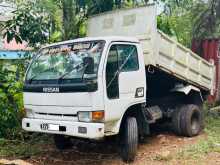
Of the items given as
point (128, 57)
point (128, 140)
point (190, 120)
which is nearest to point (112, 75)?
point (128, 57)

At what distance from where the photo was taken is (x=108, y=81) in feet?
21.4

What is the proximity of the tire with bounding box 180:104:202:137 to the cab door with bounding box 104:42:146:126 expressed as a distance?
68.6 inches

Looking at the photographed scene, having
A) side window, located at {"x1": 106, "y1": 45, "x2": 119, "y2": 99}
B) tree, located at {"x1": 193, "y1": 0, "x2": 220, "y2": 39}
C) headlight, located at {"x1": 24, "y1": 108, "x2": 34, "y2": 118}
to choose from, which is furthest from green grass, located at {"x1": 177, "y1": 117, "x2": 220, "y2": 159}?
tree, located at {"x1": 193, "y1": 0, "x2": 220, "y2": 39}

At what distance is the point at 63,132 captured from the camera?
659 centimetres

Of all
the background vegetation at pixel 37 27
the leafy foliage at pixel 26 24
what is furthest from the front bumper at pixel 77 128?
the leafy foliage at pixel 26 24

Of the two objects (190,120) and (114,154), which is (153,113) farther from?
(114,154)

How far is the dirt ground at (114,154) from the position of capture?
7.14 meters

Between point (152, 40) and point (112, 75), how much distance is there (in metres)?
1.40

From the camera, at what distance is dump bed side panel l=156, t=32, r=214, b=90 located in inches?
312

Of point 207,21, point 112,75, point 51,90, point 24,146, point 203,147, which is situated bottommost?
point 24,146

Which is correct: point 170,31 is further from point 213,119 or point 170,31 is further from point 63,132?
point 63,132

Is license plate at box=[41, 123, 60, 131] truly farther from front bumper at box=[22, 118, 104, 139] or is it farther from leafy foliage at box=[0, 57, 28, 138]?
leafy foliage at box=[0, 57, 28, 138]

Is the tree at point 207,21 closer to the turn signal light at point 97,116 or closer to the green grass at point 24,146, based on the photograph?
the green grass at point 24,146

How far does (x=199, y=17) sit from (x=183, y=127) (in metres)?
5.88
